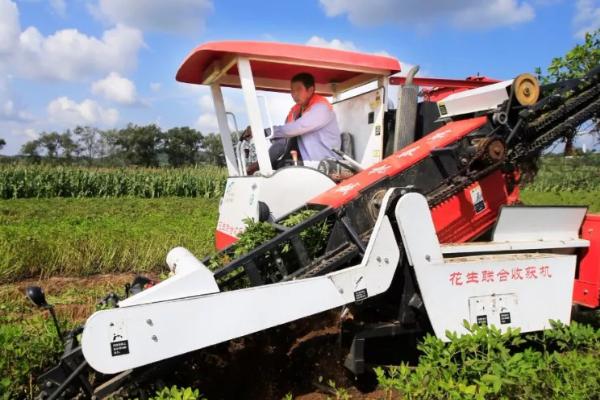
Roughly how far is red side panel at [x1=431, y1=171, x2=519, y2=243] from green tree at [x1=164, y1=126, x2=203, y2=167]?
51865 millimetres

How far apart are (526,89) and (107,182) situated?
21099mm

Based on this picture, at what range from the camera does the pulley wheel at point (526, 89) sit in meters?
3.78

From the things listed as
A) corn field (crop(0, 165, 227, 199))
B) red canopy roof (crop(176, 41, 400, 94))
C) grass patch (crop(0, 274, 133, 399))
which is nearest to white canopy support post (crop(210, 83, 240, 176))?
red canopy roof (crop(176, 41, 400, 94))

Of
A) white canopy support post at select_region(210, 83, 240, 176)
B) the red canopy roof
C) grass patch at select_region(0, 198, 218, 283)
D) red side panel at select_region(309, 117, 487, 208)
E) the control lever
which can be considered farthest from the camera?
grass patch at select_region(0, 198, 218, 283)

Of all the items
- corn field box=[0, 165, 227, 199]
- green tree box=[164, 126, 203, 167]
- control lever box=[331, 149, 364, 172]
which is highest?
green tree box=[164, 126, 203, 167]

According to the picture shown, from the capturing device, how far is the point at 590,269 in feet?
13.0

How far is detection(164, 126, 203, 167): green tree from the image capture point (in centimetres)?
5469

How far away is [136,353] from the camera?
8.86 feet

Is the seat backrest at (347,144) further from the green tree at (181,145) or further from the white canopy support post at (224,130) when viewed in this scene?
the green tree at (181,145)

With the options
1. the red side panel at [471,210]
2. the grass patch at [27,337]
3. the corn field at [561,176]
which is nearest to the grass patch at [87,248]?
the grass patch at [27,337]

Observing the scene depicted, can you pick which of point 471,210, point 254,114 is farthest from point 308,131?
point 471,210

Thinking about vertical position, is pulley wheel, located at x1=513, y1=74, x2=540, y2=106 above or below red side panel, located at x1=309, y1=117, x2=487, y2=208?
above

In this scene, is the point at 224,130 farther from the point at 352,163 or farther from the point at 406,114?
the point at 406,114

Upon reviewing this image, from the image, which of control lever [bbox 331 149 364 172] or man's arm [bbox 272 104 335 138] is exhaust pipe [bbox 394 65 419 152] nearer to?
control lever [bbox 331 149 364 172]
